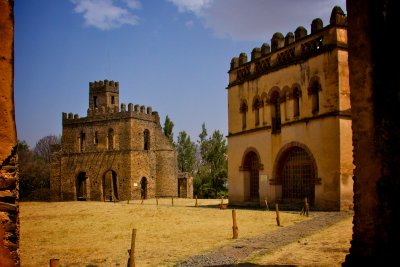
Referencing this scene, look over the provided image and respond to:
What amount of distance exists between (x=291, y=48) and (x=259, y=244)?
12872 millimetres

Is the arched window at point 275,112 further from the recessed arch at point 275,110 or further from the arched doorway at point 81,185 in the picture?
the arched doorway at point 81,185

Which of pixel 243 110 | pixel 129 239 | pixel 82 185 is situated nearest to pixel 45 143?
pixel 82 185

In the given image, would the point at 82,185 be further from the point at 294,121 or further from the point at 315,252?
the point at 315,252

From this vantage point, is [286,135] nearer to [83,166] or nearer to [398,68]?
[398,68]

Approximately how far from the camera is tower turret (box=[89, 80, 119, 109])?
49812mm

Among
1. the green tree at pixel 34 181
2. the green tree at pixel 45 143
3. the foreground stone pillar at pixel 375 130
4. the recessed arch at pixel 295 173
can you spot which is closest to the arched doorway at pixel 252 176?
the recessed arch at pixel 295 173

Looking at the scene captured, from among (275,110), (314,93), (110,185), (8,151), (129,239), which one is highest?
(314,93)

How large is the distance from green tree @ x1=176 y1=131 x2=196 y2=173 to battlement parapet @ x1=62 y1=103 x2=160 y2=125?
42.5 ft

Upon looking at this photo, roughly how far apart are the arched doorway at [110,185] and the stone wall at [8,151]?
35802 millimetres

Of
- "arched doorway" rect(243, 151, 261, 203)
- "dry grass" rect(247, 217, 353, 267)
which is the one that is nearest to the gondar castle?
"arched doorway" rect(243, 151, 261, 203)

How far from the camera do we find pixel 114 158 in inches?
1554

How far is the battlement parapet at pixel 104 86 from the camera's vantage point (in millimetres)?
50094

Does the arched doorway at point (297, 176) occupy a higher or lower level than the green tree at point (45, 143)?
lower

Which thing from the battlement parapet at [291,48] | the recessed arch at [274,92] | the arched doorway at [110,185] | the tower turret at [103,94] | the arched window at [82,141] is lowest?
the arched doorway at [110,185]
